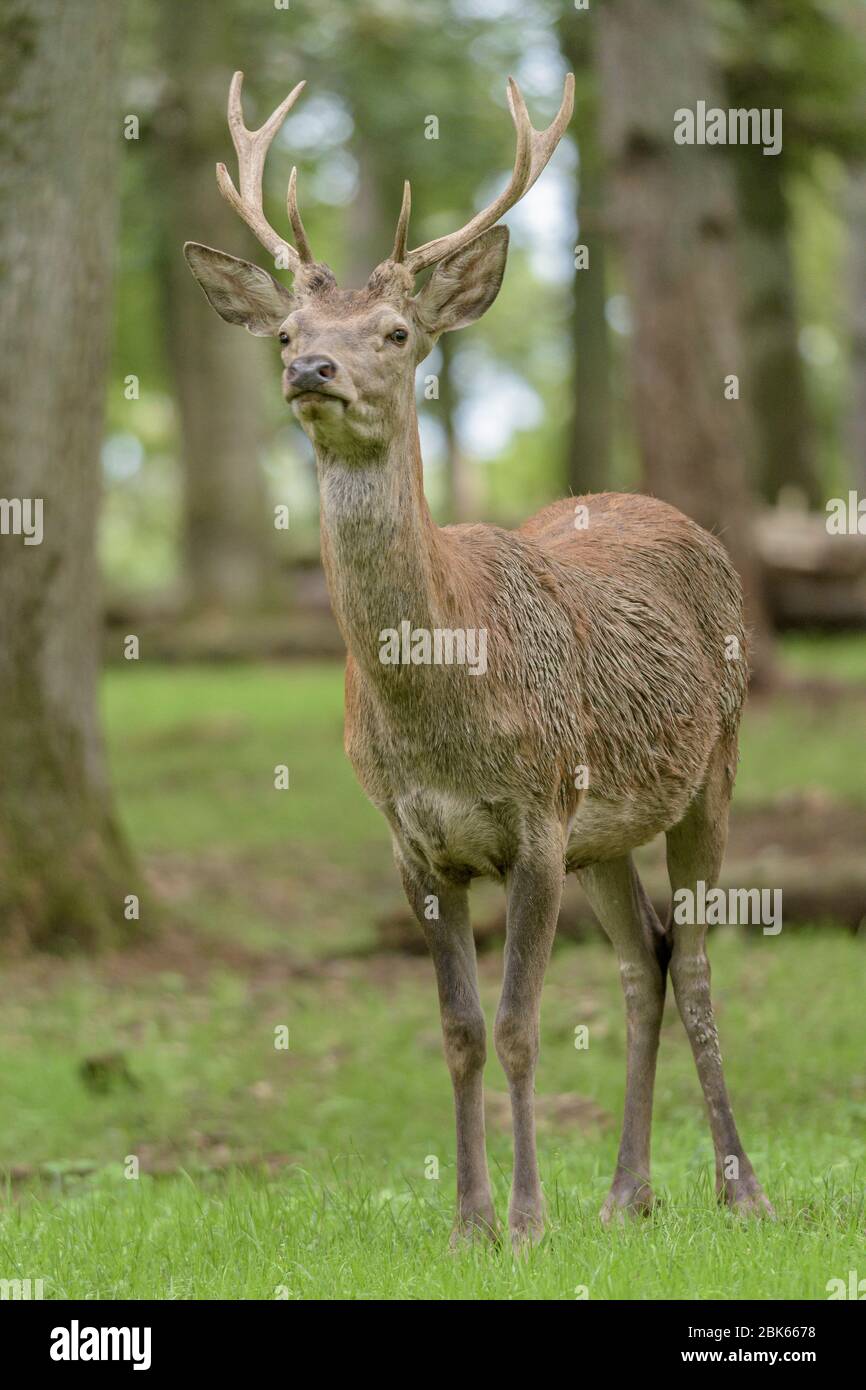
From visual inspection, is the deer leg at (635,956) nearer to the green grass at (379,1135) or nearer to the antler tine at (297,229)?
the green grass at (379,1135)

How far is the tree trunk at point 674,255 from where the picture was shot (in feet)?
51.8

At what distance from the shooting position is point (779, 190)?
23.4 meters

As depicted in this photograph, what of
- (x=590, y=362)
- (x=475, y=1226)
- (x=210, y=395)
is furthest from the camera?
(x=590, y=362)

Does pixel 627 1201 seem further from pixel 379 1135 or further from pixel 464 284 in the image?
pixel 464 284

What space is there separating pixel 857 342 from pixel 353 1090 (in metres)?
24.2

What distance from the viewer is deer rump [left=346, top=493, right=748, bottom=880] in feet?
18.7

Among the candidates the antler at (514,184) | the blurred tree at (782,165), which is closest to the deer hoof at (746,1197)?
the antler at (514,184)

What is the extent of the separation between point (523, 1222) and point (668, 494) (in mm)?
10888

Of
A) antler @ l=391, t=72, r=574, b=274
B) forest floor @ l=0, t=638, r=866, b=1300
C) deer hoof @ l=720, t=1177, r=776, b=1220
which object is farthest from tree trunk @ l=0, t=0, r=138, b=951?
deer hoof @ l=720, t=1177, r=776, b=1220

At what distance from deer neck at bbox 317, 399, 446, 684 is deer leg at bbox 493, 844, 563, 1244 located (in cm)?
77

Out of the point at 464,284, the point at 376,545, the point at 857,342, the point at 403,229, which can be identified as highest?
the point at 857,342

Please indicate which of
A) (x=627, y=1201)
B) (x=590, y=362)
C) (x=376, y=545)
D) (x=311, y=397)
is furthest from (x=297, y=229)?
(x=590, y=362)

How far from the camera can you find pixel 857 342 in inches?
1202
